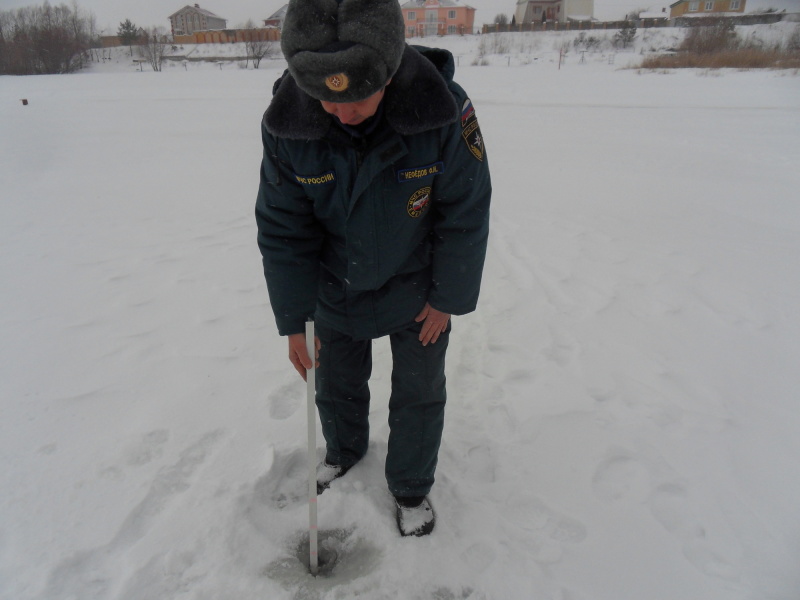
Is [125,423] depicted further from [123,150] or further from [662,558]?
[123,150]

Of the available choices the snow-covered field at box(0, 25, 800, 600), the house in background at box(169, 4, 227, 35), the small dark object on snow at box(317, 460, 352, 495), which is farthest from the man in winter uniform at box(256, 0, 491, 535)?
the house in background at box(169, 4, 227, 35)

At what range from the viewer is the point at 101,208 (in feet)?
16.9

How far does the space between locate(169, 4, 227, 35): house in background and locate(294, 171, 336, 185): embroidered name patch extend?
64.4 m

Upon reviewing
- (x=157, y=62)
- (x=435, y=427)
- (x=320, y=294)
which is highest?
(x=157, y=62)

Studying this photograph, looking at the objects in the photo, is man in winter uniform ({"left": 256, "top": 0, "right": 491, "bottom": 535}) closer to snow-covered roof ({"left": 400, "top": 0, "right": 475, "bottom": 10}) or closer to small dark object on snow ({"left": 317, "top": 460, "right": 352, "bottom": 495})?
small dark object on snow ({"left": 317, "top": 460, "right": 352, "bottom": 495})

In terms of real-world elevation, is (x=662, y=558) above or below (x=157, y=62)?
below

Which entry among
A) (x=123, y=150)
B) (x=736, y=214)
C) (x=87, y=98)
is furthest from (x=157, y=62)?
(x=736, y=214)

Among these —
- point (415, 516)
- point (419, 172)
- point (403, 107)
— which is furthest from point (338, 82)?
point (415, 516)

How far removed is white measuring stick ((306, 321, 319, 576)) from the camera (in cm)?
147

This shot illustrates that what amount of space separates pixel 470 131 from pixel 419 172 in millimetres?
202

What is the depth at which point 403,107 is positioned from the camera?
4.11 ft

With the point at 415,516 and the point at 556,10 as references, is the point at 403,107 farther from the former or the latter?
the point at 556,10

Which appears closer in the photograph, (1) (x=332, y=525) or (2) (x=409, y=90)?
(2) (x=409, y=90)

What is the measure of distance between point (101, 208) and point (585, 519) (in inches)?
213
